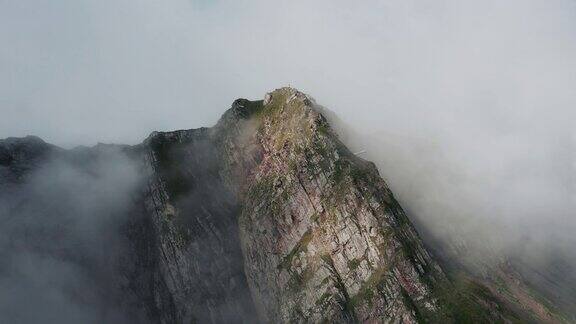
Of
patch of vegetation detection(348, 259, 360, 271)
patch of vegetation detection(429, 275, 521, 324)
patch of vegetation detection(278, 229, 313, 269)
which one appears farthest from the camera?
patch of vegetation detection(278, 229, 313, 269)

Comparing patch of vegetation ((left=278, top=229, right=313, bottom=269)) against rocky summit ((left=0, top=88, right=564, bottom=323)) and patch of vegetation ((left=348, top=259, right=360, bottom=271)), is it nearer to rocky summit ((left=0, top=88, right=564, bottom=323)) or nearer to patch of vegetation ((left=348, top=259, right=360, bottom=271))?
rocky summit ((left=0, top=88, right=564, bottom=323))

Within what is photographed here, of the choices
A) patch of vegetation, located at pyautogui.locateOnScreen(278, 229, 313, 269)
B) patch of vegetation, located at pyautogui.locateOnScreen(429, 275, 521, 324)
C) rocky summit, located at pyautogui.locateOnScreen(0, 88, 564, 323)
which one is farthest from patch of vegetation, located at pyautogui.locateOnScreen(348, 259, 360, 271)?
patch of vegetation, located at pyautogui.locateOnScreen(429, 275, 521, 324)

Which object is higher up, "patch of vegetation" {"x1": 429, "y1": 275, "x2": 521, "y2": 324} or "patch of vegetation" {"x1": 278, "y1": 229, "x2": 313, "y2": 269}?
"patch of vegetation" {"x1": 278, "y1": 229, "x2": 313, "y2": 269}

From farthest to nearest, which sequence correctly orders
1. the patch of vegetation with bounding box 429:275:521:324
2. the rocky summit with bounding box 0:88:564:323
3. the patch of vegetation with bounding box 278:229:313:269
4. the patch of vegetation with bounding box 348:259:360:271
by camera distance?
the patch of vegetation with bounding box 278:229:313:269 < the patch of vegetation with bounding box 348:259:360:271 < the rocky summit with bounding box 0:88:564:323 < the patch of vegetation with bounding box 429:275:521:324

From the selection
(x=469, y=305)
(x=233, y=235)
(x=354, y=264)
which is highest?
(x=233, y=235)

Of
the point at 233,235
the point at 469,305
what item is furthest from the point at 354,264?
the point at 233,235

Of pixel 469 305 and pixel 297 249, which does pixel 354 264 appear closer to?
pixel 297 249

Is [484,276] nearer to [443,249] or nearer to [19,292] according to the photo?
[443,249]

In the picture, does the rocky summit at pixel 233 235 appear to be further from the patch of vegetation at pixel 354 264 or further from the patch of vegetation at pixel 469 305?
the patch of vegetation at pixel 469 305
